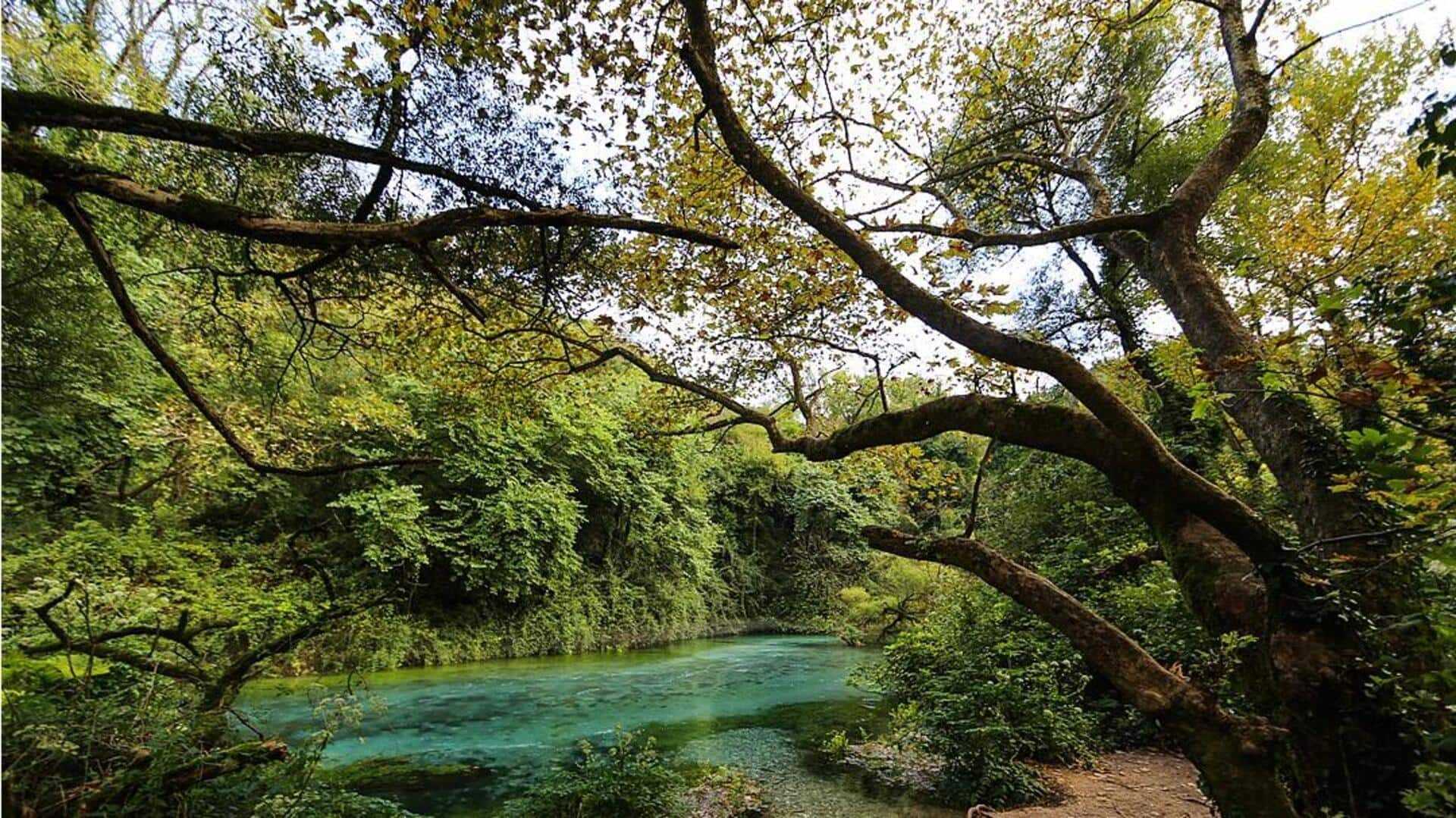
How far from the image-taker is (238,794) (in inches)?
146

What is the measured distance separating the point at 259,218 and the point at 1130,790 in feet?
26.0

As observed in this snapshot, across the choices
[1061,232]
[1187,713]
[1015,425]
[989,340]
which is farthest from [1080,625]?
[1061,232]

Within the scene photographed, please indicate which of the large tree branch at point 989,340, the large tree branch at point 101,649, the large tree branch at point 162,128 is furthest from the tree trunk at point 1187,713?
the large tree branch at point 101,649

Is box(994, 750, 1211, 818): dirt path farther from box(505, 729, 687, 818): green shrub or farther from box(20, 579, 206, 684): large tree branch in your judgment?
box(20, 579, 206, 684): large tree branch

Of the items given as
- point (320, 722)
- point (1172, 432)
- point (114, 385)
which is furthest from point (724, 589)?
point (114, 385)

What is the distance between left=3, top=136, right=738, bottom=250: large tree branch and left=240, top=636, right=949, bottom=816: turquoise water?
10.0 feet

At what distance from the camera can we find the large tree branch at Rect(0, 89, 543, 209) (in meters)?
2.18

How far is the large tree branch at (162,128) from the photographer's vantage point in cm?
218

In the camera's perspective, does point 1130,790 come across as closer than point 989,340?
No

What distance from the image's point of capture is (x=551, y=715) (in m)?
8.81

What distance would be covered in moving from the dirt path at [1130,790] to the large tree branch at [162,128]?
22.2ft

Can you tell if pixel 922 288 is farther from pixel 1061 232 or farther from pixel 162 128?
pixel 162 128

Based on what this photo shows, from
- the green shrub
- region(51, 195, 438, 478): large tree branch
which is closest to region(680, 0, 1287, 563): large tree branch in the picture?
region(51, 195, 438, 478): large tree branch

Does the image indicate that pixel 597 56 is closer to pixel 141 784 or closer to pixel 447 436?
pixel 141 784
